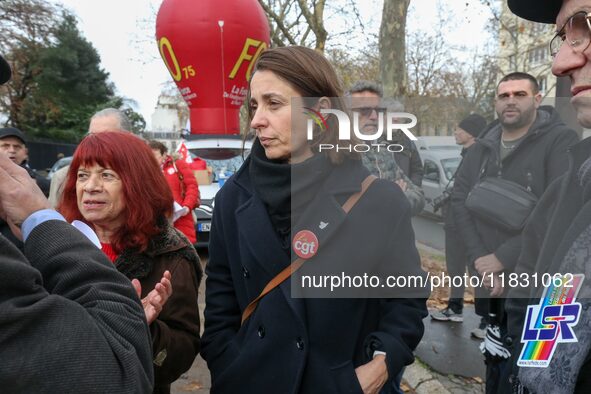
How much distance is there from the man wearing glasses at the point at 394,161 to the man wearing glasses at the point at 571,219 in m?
0.44

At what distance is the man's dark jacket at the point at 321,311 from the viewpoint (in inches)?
58.6

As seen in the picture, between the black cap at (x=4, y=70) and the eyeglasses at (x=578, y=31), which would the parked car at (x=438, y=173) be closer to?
the eyeglasses at (x=578, y=31)

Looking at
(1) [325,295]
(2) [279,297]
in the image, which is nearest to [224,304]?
(2) [279,297]

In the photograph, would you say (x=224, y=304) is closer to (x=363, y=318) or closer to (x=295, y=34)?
(x=363, y=318)

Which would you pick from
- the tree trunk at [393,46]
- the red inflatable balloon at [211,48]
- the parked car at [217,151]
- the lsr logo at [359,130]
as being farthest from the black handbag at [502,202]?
the parked car at [217,151]

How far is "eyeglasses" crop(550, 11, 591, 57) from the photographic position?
1.03m

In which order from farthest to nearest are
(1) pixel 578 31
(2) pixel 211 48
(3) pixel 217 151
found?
(3) pixel 217 151, (2) pixel 211 48, (1) pixel 578 31

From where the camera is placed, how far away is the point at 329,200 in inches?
60.9

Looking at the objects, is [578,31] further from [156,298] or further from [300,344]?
[156,298]

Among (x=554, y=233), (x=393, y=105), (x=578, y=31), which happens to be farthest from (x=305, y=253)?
(x=578, y=31)

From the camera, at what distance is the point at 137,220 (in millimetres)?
1860

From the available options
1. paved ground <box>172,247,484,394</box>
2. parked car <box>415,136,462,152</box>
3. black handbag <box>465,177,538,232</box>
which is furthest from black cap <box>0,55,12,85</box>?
paved ground <box>172,247,484,394</box>

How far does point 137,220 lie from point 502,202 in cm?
141

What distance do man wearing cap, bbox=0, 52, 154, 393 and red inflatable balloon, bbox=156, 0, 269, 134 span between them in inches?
223
